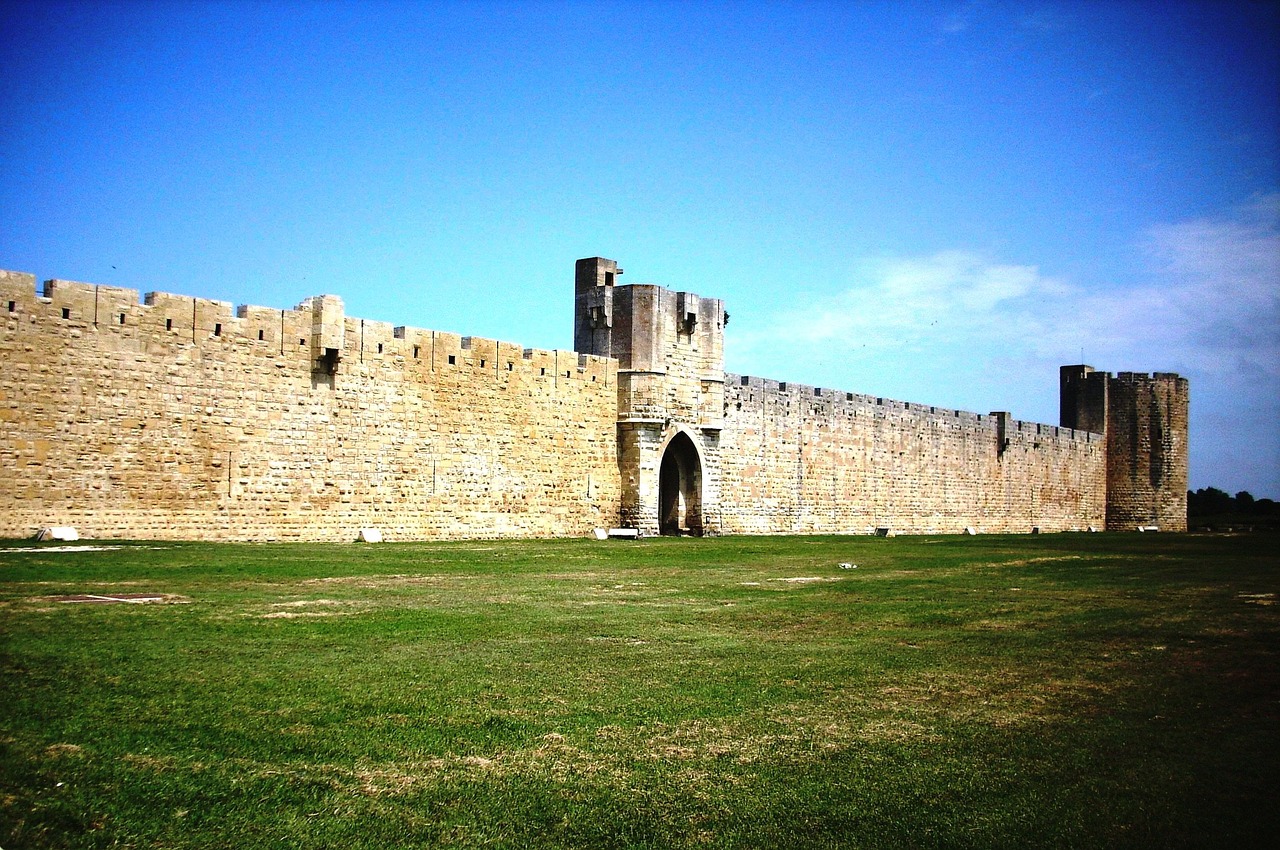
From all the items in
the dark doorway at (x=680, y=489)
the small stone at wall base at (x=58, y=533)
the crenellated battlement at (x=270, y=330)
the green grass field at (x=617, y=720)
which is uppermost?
the crenellated battlement at (x=270, y=330)

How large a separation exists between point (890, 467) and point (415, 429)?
19.3m

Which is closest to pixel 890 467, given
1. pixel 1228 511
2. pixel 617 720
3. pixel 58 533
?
pixel 58 533

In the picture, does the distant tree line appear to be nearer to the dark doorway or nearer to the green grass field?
the dark doorway

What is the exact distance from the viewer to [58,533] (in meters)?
16.2

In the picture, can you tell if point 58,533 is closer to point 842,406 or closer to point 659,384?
point 659,384

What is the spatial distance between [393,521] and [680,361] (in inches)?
355

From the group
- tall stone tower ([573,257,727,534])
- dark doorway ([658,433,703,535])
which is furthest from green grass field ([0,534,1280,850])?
dark doorway ([658,433,703,535])

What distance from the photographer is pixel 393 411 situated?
21219 millimetres

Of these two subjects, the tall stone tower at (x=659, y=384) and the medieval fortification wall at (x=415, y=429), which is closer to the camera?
the medieval fortification wall at (x=415, y=429)

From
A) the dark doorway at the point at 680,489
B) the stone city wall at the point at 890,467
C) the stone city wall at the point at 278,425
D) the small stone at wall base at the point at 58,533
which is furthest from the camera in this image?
the stone city wall at the point at 890,467

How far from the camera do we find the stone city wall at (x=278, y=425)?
16.5 metres

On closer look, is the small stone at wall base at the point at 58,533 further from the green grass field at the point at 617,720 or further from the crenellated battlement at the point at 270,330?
the green grass field at the point at 617,720

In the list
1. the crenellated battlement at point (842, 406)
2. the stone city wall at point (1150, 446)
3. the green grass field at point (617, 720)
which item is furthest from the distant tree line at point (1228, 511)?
the green grass field at point (617, 720)

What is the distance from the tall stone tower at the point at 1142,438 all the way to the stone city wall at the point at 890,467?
0.86 m
